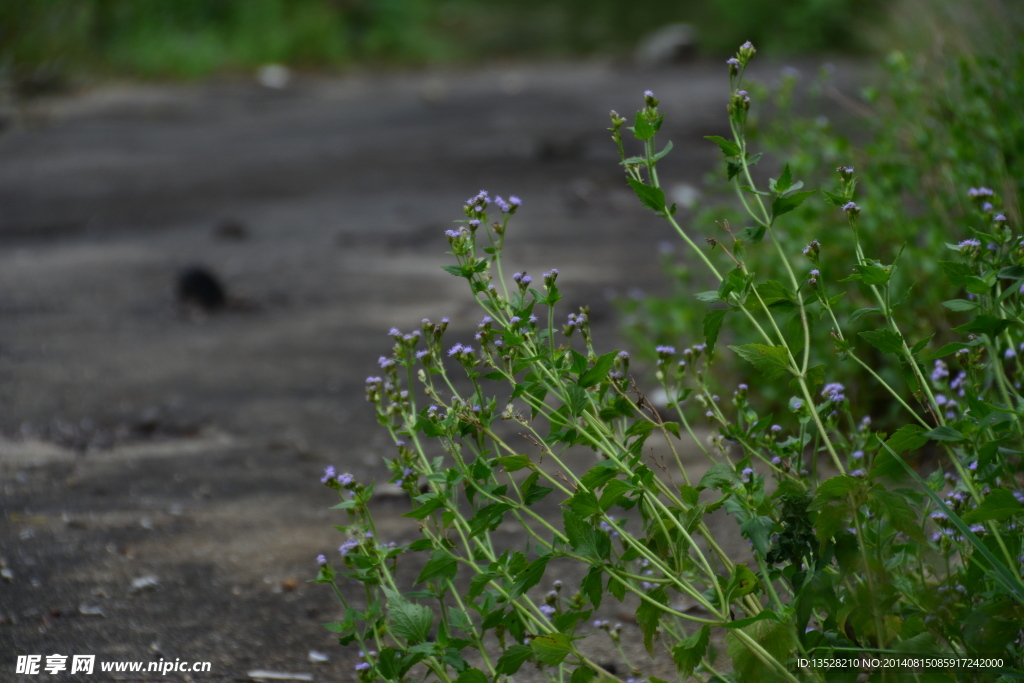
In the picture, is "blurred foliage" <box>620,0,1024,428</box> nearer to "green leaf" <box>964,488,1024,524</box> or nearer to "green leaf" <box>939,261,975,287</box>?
"green leaf" <box>939,261,975,287</box>

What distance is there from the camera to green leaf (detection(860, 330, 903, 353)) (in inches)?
59.5

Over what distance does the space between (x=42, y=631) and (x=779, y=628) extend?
1.54m

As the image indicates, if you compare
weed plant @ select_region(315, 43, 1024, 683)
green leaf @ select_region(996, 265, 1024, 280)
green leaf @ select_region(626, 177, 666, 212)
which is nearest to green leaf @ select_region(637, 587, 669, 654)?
weed plant @ select_region(315, 43, 1024, 683)

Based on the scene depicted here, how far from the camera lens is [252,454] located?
3.32 metres

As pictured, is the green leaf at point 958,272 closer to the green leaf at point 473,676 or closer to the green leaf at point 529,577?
the green leaf at point 529,577

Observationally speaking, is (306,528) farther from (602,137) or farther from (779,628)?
(602,137)

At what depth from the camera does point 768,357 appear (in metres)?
1.59

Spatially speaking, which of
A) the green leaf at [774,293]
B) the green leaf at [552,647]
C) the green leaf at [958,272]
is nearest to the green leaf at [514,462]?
the green leaf at [552,647]

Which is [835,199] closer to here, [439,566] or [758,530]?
[758,530]

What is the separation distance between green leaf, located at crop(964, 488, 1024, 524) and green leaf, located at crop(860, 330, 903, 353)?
0.83ft

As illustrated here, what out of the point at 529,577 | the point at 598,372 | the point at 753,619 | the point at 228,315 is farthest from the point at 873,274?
the point at 228,315

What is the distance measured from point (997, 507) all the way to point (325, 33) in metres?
16.2

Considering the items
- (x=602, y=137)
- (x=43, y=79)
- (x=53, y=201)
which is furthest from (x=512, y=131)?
(x=43, y=79)

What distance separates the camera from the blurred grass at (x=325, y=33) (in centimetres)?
1109
